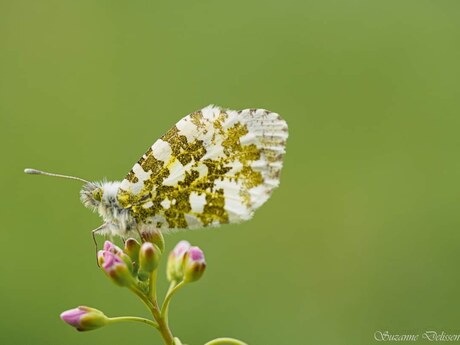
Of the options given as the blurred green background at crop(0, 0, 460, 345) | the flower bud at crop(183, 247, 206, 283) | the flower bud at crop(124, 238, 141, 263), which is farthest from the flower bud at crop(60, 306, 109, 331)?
the blurred green background at crop(0, 0, 460, 345)

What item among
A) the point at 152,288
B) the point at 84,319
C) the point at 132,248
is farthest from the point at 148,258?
the point at 84,319

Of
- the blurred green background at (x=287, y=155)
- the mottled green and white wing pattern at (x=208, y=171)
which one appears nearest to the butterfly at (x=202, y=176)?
the mottled green and white wing pattern at (x=208, y=171)

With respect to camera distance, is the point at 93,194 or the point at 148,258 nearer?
the point at 148,258

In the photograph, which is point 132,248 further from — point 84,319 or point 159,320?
point 159,320

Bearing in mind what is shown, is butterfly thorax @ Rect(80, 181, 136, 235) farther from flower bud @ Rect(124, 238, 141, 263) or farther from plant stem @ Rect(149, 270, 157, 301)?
plant stem @ Rect(149, 270, 157, 301)

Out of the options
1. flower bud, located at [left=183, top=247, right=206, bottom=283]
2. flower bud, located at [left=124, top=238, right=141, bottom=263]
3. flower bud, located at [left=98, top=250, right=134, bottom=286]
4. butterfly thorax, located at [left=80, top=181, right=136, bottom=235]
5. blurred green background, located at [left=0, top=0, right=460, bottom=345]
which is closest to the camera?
flower bud, located at [left=98, top=250, right=134, bottom=286]

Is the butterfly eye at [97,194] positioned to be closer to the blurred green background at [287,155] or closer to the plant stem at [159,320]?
the plant stem at [159,320]
